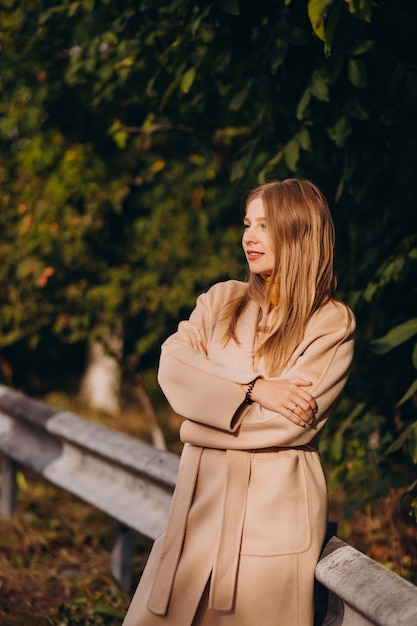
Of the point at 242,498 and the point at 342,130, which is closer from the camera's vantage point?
the point at 242,498

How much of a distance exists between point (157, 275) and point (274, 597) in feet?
16.0

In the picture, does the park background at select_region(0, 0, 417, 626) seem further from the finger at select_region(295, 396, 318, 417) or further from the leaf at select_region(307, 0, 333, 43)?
the finger at select_region(295, 396, 318, 417)

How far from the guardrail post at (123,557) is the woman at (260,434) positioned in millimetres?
1341

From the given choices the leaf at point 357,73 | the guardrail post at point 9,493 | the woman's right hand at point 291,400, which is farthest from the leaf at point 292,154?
the guardrail post at point 9,493

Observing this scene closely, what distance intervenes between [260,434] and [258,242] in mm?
615

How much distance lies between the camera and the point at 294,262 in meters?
2.78

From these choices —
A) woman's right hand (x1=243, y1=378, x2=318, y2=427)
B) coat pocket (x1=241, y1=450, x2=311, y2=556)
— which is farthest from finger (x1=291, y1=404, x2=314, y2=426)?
coat pocket (x1=241, y1=450, x2=311, y2=556)

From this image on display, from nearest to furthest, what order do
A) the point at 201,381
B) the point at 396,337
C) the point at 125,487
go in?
1. the point at 201,381
2. the point at 396,337
3. the point at 125,487

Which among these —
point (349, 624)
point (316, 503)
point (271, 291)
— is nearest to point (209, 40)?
point (271, 291)

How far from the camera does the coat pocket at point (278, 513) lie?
2.60 metres

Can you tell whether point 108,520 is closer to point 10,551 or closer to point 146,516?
point 10,551

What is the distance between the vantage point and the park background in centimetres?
370

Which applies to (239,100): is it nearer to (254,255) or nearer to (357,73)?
(357,73)

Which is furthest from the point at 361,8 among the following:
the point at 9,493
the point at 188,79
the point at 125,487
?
the point at 9,493
